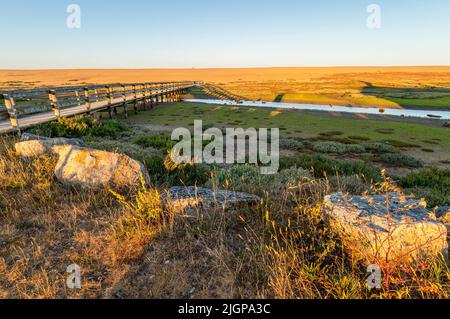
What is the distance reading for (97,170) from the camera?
4.83 m

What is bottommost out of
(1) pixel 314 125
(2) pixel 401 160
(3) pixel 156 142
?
(2) pixel 401 160

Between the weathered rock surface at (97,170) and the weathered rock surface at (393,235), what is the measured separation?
356 centimetres

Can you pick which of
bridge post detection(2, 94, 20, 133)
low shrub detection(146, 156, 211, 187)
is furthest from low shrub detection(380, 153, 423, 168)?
bridge post detection(2, 94, 20, 133)

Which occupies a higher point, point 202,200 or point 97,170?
point 97,170

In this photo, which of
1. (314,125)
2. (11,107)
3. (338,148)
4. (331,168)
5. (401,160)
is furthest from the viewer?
(314,125)

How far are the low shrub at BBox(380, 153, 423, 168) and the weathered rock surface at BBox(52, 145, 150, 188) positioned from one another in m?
10.2

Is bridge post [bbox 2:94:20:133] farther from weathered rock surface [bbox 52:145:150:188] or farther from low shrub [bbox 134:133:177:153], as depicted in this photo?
weathered rock surface [bbox 52:145:150:188]

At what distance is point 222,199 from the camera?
13.0ft

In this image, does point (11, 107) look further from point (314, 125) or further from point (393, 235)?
point (314, 125)

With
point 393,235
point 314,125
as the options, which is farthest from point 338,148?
point 393,235

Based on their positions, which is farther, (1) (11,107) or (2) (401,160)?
(2) (401,160)

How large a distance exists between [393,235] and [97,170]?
4.68 m

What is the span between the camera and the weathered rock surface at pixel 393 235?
262 centimetres
